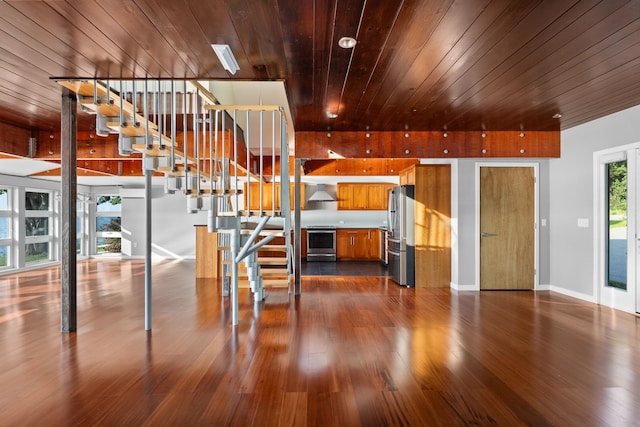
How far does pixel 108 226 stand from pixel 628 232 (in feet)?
37.0

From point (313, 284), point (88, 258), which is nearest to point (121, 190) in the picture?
point (88, 258)

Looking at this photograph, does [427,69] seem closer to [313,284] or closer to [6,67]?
[6,67]

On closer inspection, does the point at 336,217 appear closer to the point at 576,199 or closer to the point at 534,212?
the point at 534,212

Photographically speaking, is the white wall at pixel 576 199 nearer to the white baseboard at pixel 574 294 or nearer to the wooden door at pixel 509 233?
the white baseboard at pixel 574 294

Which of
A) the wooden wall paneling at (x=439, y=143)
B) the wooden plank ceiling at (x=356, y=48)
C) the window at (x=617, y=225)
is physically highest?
the wooden plank ceiling at (x=356, y=48)

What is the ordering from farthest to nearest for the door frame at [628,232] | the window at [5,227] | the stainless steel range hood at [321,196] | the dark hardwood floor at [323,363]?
the stainless steel range hood at [321,196] → the window at [5,227] → the door frame at [628,232] → the dark hardwood floor at [323,363]

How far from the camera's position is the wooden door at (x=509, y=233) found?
5.80 meters

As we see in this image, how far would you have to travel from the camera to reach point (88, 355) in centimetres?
299

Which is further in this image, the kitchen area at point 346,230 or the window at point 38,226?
the kitchen area at point 346,230

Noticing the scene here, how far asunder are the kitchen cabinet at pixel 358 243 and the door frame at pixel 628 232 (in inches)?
205

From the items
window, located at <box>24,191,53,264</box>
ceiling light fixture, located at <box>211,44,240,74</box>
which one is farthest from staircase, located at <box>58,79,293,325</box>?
window, located at <box>24,191,53,264</box>

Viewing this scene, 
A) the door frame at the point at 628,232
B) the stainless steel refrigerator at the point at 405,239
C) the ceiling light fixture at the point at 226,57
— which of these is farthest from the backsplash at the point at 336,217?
the ceiling light fixture at the point at 226,57

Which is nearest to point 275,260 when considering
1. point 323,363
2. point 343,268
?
point 343,268

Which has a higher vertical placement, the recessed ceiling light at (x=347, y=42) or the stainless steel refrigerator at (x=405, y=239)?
the recessed ceiling light at (x=347, y=42)
